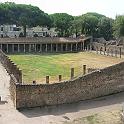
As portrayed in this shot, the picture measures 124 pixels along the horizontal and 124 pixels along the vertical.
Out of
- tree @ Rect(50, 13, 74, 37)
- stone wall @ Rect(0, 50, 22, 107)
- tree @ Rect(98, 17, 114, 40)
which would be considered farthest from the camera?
tree @ Rect(50, 13, 74, 37)

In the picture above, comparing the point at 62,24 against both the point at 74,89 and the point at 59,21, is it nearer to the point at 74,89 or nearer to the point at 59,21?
the point at 59,21

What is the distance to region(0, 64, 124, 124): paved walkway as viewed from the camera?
24.6 meters

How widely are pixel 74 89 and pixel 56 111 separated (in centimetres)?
301

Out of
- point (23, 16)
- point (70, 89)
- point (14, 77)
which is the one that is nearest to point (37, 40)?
point (23, 16)

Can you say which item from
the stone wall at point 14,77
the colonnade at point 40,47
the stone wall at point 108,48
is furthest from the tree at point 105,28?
the stone wall at point 14,77

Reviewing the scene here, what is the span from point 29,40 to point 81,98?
51427 millimetres

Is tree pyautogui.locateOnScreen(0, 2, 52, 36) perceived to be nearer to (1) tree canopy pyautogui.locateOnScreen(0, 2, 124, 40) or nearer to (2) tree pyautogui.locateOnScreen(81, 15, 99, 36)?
(1) tree canopy pyautogui.locateOnScreen(0, 2, 124, 40)

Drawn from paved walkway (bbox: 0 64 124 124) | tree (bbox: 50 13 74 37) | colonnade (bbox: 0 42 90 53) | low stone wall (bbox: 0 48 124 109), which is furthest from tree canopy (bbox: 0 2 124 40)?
paved walkway (bbox: 0 64 124 124)

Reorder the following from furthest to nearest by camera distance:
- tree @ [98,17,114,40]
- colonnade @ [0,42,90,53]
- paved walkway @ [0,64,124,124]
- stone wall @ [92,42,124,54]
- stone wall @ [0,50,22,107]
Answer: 1. tree @ [98,17,114,40]
2. colonnade @ [0,42,90,53]
3. stone wall @ [92,42,124,54]
4. stone wall @ [0,50,22,107]
5. paved walkway @ [0,64,124,124]

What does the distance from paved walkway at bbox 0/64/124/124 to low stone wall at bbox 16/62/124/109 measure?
1.74 ft

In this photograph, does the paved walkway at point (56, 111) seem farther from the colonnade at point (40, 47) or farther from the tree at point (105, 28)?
the tree at point (105, 28)

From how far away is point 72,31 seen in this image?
102125 millimetres

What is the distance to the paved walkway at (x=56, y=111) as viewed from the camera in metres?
24.6

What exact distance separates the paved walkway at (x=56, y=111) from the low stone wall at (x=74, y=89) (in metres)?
0.53
